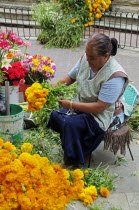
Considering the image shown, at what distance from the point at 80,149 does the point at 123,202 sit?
0.61m

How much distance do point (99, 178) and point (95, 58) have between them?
43.5 inches

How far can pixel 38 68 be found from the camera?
437 centimetres

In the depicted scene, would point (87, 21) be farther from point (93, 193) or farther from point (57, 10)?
point (93, 193)

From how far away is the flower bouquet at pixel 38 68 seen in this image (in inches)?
173

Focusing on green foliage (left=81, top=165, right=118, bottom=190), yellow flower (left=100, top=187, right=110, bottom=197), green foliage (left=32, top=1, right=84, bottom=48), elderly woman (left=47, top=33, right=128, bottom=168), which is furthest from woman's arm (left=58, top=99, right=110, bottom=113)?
green foliage (left=32, top=1, right=84, bottom=48)

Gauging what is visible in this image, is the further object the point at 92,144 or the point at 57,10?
the point at 57,10

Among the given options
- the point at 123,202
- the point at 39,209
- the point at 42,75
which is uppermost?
the point at 42,75

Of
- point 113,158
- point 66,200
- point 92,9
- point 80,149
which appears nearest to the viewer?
point 66,200

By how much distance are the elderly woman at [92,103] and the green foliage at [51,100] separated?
0.35 metres

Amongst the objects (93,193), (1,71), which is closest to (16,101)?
(1,71)

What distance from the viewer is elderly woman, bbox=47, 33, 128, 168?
9.97ft

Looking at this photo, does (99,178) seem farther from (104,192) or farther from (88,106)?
(88,106)

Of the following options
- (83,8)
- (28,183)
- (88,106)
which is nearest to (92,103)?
(88,106)

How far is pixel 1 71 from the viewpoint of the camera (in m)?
3.73
